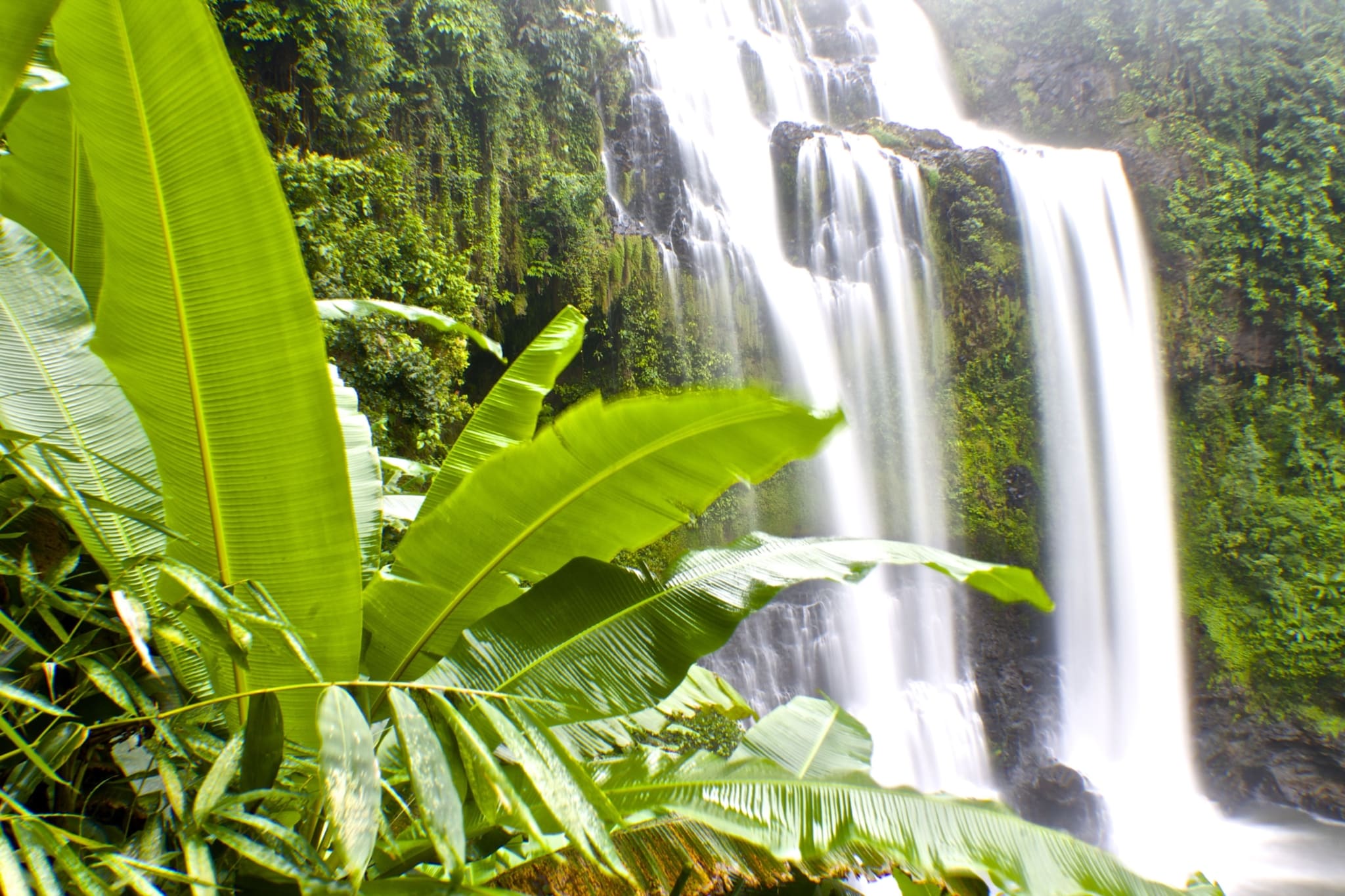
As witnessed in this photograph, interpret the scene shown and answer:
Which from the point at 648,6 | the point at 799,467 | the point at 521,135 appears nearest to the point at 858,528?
the point at 799,467

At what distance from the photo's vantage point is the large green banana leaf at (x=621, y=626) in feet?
4.20

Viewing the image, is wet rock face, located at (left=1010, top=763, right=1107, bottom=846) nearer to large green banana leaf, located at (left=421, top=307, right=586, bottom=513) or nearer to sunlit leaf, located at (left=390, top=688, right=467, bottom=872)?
large green banana leaf, located at (left=421, top=307, right=586, bottom=513)

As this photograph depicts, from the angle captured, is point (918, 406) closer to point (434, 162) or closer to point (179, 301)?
point (434, 162)

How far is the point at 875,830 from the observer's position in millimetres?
1136

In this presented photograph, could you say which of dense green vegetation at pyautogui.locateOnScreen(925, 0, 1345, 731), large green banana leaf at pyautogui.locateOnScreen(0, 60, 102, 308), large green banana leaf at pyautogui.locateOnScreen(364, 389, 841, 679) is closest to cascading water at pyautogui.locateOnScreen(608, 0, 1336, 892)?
dense green vegetation at pyautogui.locateOnScreen(925, 0, 1345, 731)

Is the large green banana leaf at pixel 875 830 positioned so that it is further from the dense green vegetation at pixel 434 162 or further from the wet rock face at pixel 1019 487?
the wet rock face at pixel 1019 487

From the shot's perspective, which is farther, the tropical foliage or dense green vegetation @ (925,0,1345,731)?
dense green vegetation @ (925,0,1345,731)

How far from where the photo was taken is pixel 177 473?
3.56 feet

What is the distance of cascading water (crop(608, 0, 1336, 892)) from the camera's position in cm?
1061

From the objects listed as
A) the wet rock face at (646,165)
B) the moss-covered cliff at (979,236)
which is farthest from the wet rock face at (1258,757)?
the wet rock face at (646,165)

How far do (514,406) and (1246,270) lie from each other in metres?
17.0

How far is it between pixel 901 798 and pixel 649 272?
938 centimetres

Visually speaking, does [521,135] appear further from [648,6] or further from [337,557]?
[337,557]

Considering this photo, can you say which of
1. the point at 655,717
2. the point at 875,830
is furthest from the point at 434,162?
the point at 875,830
